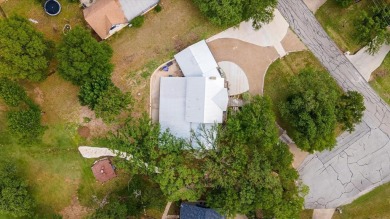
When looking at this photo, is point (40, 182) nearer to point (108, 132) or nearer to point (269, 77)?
point (108, 132)

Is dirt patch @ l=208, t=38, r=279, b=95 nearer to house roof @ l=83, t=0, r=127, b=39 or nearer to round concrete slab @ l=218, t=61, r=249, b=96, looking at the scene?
round concrete slab @ l=218, t=61, r=249, b=96

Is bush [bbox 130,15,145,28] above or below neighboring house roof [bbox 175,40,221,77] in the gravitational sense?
above

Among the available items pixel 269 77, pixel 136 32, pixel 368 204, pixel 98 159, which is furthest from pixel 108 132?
pixel 368 204

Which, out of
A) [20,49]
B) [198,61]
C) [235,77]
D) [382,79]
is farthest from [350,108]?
[20,49]

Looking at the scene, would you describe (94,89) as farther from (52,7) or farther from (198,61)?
(198,61)

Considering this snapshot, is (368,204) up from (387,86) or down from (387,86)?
down

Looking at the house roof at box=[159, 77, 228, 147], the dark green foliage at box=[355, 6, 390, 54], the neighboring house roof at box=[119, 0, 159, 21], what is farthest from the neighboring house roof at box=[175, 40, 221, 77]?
the dark green foliage at box=[355, 6, 390, 54]
